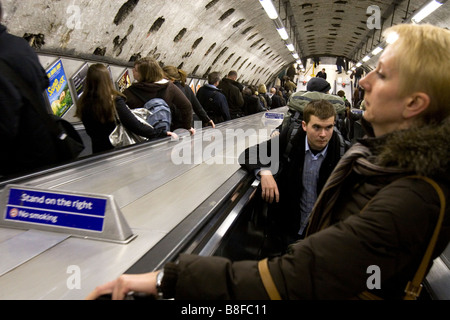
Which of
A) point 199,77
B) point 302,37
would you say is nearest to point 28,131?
point 199,77

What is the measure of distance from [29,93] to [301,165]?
200 cm

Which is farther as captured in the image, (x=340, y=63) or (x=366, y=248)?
(x=340, y=63)

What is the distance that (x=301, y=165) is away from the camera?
9.30ft

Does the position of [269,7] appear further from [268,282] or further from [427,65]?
[268,282]

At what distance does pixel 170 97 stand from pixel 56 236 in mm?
2673

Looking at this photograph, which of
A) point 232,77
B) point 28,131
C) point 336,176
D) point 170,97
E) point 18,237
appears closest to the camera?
point 336,176

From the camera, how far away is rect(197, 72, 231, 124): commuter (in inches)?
249

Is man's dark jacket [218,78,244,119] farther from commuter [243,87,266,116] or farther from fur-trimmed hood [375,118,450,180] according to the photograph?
fur-trimmed hood [375,118,450,180]

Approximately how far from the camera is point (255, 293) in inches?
36.5

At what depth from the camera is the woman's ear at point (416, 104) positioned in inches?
38.9

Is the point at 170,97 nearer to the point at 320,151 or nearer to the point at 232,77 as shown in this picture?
the point at 320,151

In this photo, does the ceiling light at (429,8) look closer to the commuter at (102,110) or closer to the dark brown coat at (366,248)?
the commuter at (102,110)

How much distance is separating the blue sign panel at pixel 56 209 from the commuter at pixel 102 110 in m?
1.81

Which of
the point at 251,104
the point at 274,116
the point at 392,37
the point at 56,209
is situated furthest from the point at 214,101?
the point at 392,37
